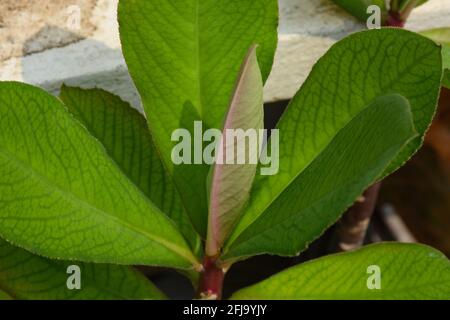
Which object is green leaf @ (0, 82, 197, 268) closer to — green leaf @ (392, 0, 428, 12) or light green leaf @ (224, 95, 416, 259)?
light green leaf @ (224, 95, 416, 259)

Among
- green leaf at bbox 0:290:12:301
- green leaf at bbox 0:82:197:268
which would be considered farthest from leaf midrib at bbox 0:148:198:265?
green leaf at bbox 0:290:12:301

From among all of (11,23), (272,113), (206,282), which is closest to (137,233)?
(206,282)

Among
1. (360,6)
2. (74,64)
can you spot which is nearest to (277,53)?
(360,6)

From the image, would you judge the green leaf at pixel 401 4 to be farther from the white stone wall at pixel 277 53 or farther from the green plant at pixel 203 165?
the green plant at pixel 203 165

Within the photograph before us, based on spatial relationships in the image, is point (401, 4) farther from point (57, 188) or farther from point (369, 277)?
point (57, 188)

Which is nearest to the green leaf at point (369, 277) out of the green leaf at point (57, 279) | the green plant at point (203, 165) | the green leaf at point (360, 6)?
the green plant at point (203, 165)

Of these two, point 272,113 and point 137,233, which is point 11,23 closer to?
point 137,233

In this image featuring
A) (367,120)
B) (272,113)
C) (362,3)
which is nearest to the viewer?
(367,120)
